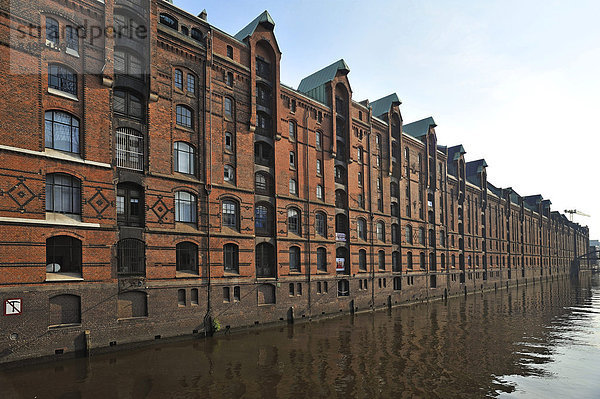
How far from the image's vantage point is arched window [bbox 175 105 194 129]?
87.0 feet

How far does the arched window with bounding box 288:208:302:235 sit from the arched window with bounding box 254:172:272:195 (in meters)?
2.94

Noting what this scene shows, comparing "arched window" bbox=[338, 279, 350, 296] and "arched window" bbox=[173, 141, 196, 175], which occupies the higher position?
"arched window" bbox=[173, 141, 196, 175]


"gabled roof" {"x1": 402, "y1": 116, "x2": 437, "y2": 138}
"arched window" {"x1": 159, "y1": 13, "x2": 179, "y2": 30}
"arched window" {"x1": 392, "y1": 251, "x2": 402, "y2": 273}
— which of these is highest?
"arched window" {"x1": 159, "y1": 13, "x2": 179, "y2": 30}

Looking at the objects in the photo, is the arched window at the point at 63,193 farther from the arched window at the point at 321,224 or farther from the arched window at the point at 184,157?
the arched window at the point at 321,224

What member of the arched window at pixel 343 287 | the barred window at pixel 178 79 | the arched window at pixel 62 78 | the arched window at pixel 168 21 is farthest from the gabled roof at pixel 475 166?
the arched window at pixel 62 78

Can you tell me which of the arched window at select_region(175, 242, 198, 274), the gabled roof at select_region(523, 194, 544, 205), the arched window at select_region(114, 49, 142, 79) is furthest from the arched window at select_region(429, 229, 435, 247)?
the gabled roof at select_region(523, 194, 544, 205)

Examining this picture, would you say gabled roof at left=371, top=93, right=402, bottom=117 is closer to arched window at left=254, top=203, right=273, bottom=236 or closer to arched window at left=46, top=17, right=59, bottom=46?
arched window at left=254, top=203, right=273, bottom=236

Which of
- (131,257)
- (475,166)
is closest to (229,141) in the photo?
(131,257)

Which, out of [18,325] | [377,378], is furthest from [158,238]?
[377,378]

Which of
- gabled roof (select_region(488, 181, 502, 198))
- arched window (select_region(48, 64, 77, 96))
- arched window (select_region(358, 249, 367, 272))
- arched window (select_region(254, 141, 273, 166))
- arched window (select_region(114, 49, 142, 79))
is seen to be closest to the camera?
arched window (select_region(48, 64, 77, 96))

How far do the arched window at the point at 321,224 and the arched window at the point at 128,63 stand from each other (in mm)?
19396

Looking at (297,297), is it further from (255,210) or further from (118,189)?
(118,189)

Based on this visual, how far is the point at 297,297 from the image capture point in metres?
32.8

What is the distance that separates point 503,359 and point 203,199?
2152 cm
